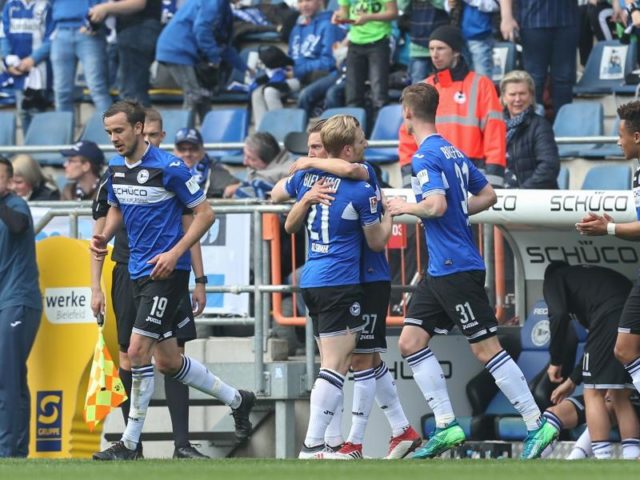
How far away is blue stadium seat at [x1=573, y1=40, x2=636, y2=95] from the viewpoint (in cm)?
1606

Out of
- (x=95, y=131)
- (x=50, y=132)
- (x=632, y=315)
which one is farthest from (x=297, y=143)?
(x=50, y=132)

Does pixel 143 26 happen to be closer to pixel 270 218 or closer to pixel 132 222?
pixel 270 218

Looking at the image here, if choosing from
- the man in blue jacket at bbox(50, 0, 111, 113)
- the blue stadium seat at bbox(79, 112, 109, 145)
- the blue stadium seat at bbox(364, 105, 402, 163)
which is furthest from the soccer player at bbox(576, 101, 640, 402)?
the blue stadium seat at bbox(79, 112, 109, 145)

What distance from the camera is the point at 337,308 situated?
998cm

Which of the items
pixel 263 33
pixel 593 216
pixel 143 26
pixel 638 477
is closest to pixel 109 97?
pixel 143 26

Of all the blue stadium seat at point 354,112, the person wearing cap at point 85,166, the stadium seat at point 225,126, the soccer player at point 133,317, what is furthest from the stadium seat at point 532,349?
the stadium seat at point 225,126

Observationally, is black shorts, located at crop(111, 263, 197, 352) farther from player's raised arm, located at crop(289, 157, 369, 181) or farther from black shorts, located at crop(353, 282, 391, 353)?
player's raised arm, located at crop(289, 157, 369, 181)

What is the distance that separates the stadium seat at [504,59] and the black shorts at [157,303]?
6.52m

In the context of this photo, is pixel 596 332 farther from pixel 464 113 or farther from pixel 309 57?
pixel 309 57

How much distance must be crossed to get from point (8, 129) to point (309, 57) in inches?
143

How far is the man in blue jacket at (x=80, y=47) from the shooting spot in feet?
57.7

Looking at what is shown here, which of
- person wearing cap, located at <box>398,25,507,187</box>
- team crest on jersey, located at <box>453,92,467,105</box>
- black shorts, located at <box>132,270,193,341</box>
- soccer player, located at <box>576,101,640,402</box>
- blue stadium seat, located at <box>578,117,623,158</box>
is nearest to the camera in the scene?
soccer player, located at <box>576,101,640,402</box>

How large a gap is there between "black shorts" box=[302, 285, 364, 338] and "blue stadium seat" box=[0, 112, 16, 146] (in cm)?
923

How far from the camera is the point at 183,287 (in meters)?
10.4
